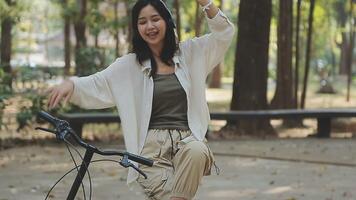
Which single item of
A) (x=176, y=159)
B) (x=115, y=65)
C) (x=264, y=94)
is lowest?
(x=264, y=94)

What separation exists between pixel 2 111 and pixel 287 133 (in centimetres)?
661

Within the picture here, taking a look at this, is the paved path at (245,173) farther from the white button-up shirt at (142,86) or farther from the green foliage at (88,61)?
the white button-up shirt at (142,86)

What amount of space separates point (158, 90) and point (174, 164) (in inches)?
15.6

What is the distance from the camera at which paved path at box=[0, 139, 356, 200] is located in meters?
7.06

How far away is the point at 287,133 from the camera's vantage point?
556 inches

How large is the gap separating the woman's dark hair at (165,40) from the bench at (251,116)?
25.9 ft

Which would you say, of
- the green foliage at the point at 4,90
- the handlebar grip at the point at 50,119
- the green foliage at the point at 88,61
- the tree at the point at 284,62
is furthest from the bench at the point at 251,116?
the handlebar grip at the point at 50,119

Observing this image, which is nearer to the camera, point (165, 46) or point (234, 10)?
point (165, 46)

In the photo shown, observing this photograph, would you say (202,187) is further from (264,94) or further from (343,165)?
(264,94)

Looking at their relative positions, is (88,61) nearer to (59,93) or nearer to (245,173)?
(245,173)

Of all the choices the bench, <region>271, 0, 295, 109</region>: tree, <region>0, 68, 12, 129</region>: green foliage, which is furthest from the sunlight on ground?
<region>271, 0, 295, 109</region>: tree

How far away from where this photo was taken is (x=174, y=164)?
3.05 m

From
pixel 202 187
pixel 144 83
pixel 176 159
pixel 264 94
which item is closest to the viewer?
pixel 176 159

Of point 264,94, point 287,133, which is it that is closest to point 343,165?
point 264,94
